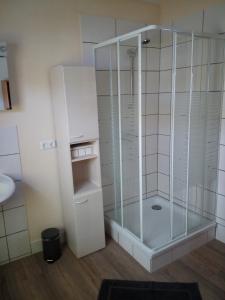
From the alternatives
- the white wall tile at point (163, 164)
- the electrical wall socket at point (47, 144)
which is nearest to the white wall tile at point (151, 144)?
the white wall tile at point (163, 164)

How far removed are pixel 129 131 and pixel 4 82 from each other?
1.13 m

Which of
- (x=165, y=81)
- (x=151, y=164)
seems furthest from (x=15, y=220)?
(x=165, y=81)

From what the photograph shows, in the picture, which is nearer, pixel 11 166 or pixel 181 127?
pixel 11 166

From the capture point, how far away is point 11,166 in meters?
2.11

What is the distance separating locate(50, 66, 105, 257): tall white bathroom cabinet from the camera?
1.99 m

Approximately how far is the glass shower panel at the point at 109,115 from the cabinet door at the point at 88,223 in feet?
0.93

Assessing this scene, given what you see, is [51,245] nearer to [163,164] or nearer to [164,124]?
[163,164]

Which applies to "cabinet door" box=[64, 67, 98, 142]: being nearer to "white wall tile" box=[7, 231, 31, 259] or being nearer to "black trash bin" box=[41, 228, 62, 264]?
"black trash bin" box=[41, 228, 62, 264]

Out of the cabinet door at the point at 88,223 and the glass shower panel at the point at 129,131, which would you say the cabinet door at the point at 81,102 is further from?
the cabinet door at the point at 88,223

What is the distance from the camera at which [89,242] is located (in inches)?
90.4

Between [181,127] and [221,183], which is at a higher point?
[181,127]

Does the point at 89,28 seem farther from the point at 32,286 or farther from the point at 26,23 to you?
the point at 32,286

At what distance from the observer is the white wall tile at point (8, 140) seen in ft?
6.65

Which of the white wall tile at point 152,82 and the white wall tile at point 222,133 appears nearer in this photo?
the white wall tile at point 222,133
